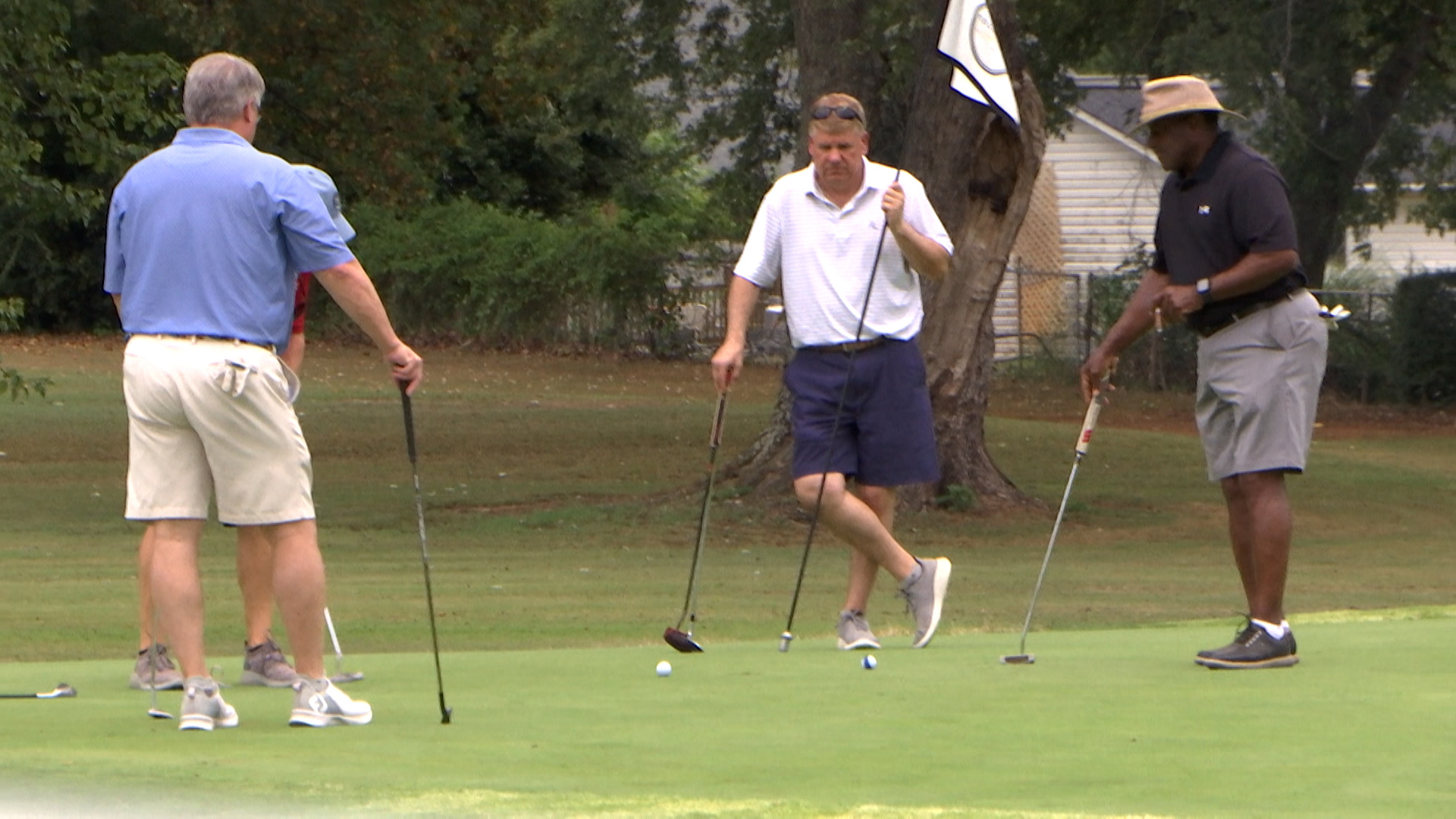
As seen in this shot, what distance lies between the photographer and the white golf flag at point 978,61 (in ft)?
31.1

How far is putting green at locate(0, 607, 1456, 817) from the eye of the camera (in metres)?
4.57

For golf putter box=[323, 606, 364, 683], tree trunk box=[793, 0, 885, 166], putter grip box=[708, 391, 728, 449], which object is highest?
tree trunk box=[793, 0, 885, 166]

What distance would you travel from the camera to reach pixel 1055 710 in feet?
19.3

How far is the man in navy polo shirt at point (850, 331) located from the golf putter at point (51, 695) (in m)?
2.45

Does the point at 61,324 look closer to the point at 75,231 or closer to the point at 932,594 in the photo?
the point at 75,231

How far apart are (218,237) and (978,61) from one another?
4738mm

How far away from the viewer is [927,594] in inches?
311

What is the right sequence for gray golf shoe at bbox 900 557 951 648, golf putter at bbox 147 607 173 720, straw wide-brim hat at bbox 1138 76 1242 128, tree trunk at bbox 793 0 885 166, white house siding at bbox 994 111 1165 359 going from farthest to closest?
white house siding at bbox 994 111 1165 359 → tree trunk at bbox 793 0 885 166 → gray golf shoe at bbox 900 557 951 648 → straw wide-brim hat at bbox 1138 76 1242 128 → golf putter at bbox 147 607 173 720

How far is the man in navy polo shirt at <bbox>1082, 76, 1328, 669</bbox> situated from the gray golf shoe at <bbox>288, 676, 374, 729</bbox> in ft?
9.06

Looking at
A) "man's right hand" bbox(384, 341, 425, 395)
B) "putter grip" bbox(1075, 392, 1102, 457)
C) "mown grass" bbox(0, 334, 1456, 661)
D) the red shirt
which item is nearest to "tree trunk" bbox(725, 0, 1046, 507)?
"mown grass" bbox(0, 334, 1456, 661)

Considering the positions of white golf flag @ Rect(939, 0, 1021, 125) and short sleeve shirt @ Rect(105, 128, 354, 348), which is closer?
short sleeve shirt @ Rect(105, 128, 354, 348)

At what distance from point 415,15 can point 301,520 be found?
651 inches

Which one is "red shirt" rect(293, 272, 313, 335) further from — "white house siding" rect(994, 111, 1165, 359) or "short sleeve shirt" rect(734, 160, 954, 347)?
"white house siding" rect(994, 111, 1165, 359)

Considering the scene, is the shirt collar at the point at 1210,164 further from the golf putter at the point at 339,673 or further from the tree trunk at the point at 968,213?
the tree trunk at the point at 968,213
